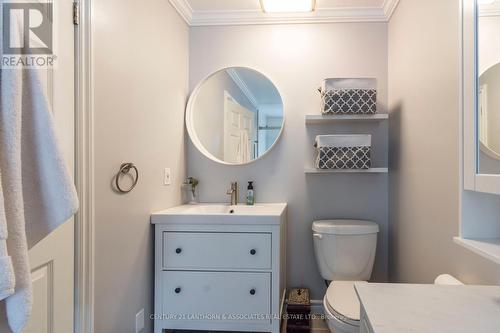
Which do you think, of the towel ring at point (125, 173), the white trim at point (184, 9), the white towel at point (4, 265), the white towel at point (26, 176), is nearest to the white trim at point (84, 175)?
the towel ring at point (125, 173)

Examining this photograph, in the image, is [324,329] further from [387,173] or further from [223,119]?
[223,119]

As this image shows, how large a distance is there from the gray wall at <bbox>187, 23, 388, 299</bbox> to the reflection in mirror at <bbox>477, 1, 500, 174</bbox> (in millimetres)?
1367

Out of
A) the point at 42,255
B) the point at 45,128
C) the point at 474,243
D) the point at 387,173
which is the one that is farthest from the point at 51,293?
Answer: the point at 387,173

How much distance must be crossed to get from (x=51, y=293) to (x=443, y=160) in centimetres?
167

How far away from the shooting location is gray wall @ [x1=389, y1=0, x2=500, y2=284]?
1.25 m

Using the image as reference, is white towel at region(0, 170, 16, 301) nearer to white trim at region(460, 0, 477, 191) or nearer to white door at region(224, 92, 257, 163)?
white trim at region(460, 0, 477, 191)

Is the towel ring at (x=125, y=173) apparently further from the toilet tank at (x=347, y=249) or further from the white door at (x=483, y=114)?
the white door at (x=483, y=114)

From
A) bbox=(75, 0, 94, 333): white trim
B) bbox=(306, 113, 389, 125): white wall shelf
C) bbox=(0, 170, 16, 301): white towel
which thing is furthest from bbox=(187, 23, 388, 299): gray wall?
bbox=(0, 170, 16, 301): white towel

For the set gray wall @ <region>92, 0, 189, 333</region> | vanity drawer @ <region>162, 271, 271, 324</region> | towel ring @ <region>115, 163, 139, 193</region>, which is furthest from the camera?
vanity drawer @ <region>162, 271, 271, 324</region>

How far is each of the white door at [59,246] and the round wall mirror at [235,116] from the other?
1.22 meters

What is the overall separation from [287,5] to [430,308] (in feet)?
6.44

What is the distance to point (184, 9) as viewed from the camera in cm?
221

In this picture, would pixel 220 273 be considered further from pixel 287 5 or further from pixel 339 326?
pixel 287 5

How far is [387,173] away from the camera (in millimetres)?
2246
